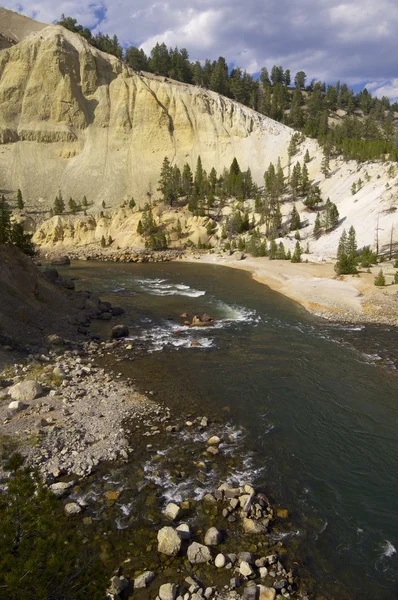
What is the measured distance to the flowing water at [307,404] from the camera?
371 inches

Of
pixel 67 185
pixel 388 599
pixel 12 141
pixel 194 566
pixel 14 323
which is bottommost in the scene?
pixel 388 599

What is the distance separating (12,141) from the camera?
93.9 metres

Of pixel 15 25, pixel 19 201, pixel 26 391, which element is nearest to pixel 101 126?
pixel 19 201

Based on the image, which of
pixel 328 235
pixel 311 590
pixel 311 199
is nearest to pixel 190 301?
pixel 311 590

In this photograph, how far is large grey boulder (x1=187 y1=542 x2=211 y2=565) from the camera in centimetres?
855

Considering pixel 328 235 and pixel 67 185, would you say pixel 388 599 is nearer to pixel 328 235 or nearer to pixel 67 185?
pixel 328 235

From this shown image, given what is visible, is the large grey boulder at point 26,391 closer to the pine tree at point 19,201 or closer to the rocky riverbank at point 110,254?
the rocky riverbank at point 110,254

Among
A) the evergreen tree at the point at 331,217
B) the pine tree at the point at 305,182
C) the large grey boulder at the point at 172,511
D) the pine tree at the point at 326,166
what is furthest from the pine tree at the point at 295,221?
the large grey boulder at the point at 172,511

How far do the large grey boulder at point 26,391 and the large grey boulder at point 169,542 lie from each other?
29.0ft

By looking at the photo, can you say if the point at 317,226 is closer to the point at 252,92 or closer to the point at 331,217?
the point at 331,217

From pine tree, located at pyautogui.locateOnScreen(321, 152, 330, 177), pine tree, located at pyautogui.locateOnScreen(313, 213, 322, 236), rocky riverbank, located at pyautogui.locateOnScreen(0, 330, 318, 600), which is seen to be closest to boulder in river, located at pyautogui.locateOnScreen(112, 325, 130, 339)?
rocky riverbank, located at pyautogui.locateOnScreen(0, 330, 318, 600)

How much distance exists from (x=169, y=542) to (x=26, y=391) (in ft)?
31.2

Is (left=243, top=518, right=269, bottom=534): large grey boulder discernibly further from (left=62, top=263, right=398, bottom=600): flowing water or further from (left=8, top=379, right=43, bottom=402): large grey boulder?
(left=8, top=379, right=43, bottom=402): large grey boulder

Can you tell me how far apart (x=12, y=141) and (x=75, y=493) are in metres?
106
